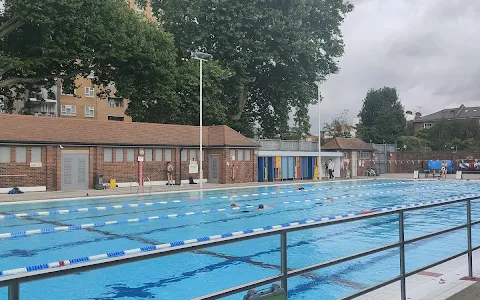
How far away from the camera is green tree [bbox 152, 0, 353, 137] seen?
1631 inches

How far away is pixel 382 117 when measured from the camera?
84188 millimetres

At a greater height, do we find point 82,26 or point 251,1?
point 251,1

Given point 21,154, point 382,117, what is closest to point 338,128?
point 382,117

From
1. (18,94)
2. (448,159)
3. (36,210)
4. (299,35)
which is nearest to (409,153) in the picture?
(448,159)

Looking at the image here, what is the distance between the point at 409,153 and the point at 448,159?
4.47 meters

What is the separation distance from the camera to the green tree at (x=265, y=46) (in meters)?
41.4

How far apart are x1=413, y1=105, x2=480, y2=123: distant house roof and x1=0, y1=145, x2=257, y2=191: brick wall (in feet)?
287

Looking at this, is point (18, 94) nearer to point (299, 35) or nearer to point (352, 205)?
point (299, 35)

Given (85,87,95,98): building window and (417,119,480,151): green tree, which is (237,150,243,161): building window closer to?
(85,87,95,98): building window

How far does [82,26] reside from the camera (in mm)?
30625

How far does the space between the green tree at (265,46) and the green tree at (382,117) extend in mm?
34440

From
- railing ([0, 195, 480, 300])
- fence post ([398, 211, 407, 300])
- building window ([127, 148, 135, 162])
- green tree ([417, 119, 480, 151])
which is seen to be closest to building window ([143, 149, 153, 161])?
building window ([127, 148, 135, 162])

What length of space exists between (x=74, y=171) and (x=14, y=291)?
27460 millimetres

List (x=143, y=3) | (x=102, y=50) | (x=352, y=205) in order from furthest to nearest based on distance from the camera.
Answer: (x=143, y=3)
(x=102, y=50)
(x=352, y=205)
